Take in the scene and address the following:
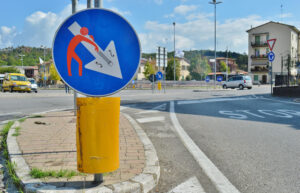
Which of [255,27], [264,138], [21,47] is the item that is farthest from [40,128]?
[21,47]

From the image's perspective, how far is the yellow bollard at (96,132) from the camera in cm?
265

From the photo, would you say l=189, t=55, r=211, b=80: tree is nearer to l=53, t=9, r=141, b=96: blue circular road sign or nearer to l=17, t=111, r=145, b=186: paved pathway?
l=17, t=111, r=145, b=186: paved pathway

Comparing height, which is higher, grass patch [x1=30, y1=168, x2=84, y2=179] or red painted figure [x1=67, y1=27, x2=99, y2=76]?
red painted figure [x1=67, y1=27, x2=99, y2=76]

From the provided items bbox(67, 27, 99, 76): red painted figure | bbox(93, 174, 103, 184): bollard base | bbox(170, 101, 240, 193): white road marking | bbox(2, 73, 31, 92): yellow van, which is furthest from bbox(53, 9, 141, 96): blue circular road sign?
bbox(2, 73, 31, 92): yellow van

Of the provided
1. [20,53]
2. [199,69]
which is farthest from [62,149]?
[20,53]

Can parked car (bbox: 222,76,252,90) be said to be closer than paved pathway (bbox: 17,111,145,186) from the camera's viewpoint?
No

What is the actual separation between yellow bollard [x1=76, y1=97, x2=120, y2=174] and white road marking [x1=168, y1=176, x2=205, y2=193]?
759 mm

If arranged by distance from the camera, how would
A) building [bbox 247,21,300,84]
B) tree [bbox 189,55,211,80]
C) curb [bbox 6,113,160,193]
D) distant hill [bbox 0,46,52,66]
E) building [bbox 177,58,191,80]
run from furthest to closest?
distant hill [bbox 0,46,52,66], tree [bbox 189,55,211,80], building [bbox 177,58,191,80], building [bbox 247,21,300,84], curb [bbox 6,113,160,193]

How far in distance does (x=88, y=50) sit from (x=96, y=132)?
2.56 feet

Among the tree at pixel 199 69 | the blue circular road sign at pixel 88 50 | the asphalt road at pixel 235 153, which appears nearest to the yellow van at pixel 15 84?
the asphalt road at pixel 235 153

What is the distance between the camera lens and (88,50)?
2641mm

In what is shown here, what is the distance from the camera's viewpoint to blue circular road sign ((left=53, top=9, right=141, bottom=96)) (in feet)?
8.68

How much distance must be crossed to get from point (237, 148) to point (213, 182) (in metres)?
1.73

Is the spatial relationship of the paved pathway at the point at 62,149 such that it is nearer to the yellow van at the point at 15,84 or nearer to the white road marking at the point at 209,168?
the white road marking at the point at 209,168
